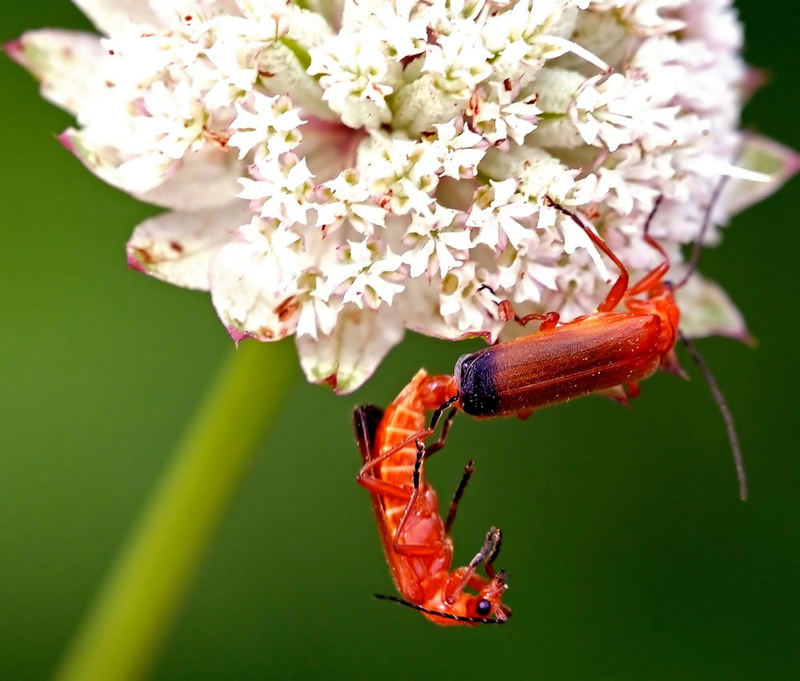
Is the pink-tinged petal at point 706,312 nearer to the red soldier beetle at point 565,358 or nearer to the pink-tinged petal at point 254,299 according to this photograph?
the red soldier beetle at point 565,358

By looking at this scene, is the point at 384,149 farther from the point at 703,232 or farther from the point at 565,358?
the point at 703,232

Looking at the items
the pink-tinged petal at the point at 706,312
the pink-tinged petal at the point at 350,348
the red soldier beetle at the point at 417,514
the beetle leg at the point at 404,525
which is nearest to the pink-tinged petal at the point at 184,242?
the pink-tinged petal at the point at 350,348

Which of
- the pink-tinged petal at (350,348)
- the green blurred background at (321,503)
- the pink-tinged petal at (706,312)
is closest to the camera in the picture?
the pink-tinged petal at (350,348)

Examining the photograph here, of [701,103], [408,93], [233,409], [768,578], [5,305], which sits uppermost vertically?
[408,93]

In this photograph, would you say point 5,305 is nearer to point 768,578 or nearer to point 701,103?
point 701,103

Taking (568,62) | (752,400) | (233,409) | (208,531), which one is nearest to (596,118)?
(568,62)

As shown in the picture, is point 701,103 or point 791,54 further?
point 791,54

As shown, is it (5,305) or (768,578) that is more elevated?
(5,305)
